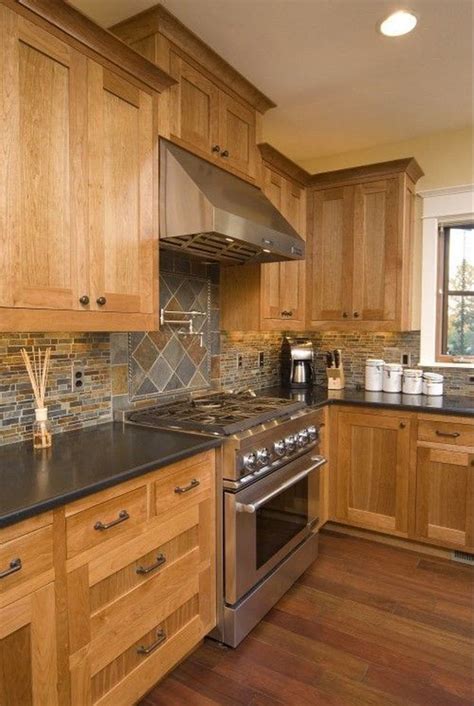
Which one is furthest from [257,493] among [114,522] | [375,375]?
[375,375]

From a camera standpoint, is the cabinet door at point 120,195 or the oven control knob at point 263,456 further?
the oven control knob at point 263,456

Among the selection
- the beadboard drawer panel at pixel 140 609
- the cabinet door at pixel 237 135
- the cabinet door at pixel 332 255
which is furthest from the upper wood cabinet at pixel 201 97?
the beadboard drawer panel at pixel 140 609

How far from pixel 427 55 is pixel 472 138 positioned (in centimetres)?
105

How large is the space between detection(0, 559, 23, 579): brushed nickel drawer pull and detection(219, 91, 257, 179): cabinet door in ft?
6.42

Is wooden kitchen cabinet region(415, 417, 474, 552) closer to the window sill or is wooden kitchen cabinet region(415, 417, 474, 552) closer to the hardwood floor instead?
the hardwood floor

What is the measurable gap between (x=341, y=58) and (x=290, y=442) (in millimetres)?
1952

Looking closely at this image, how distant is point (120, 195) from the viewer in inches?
69.6

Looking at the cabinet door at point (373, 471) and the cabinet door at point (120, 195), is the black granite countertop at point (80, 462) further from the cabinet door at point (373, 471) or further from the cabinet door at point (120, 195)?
the cabinet door at point (373, 471)

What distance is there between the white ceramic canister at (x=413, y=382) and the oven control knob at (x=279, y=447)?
1.37 m

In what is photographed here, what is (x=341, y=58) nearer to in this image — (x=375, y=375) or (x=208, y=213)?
(x=208, y=213)

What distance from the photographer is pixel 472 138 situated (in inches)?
122

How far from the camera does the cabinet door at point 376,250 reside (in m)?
3.09

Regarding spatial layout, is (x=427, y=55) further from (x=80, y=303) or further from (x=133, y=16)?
(x=80, y=303)

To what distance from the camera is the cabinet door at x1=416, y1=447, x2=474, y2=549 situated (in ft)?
8.68
